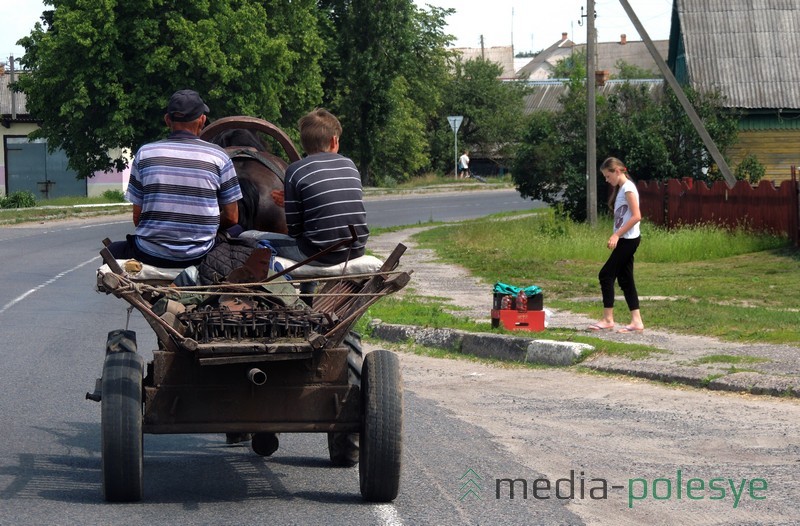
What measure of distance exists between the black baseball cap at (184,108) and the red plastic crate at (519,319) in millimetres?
6103

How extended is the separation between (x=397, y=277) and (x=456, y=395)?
3512mm

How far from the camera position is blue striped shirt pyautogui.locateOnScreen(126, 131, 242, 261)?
683 centimetres

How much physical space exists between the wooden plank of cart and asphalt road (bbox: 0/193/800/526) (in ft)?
1.13

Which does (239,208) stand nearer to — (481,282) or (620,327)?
(620,327)

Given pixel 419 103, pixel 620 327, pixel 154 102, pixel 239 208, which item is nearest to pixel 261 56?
pixel 154 102

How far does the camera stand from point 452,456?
7.59 meters

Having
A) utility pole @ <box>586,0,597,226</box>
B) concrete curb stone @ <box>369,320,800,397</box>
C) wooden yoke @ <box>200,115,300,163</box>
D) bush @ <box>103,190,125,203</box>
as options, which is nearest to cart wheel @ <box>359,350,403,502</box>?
wooden yoke @ <box>200,115,300,163</box>

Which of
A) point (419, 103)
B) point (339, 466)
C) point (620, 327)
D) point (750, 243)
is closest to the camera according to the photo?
point (339, 466)

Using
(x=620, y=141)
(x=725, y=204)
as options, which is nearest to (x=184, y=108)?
(x=725, y=204)

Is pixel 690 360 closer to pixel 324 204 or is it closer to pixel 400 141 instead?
pixel 324 204

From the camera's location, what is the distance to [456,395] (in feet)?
32.6

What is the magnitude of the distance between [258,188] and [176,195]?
47.7 inches

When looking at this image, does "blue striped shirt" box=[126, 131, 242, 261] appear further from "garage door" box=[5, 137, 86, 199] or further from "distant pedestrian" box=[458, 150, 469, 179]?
"distant pedestrian" box=[458, 150, 469, 179]

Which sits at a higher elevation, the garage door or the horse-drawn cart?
the garage door
